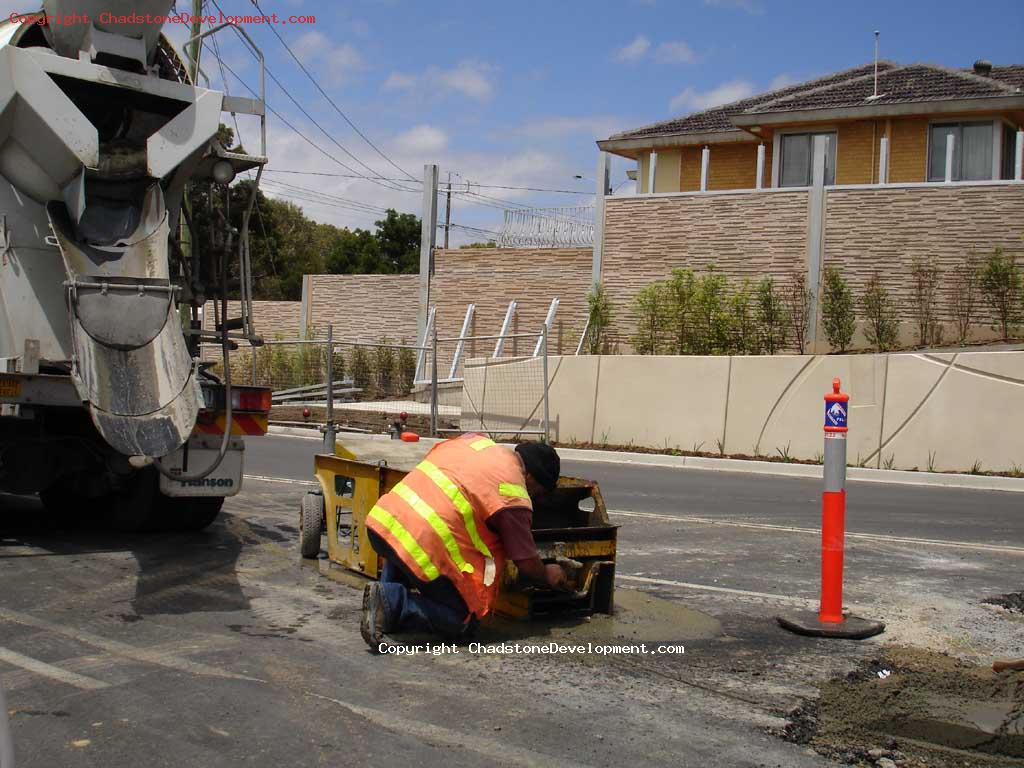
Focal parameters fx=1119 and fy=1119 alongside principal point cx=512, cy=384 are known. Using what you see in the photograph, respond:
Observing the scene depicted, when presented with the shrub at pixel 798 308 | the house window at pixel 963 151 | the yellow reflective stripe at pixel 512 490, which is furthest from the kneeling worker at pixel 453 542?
the house window at pixel 963 151

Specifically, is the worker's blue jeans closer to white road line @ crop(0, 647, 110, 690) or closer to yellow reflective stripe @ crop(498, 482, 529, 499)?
yellow reflective stripe @ crop(498, 482, 529, 499)

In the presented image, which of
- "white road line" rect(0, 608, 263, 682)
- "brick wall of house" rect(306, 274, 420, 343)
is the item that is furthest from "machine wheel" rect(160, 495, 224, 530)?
"brick wall of house" rect(306, 274, 420, 343)

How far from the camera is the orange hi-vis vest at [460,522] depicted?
216 inches

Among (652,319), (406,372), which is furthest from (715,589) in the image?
(406,372)

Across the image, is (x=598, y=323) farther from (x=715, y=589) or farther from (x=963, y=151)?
(x=715, y=589)

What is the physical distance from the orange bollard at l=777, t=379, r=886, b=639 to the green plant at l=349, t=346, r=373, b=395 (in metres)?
19.8

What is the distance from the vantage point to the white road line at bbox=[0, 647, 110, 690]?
4879mm

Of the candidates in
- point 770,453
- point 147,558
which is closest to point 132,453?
point 147,558

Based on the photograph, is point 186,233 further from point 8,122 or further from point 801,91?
point 801,91

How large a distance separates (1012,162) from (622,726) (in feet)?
81.0

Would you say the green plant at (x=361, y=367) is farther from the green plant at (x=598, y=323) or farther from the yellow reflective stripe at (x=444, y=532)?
the yellow reflective stripe at (x=444, y=532)

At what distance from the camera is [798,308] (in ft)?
72.3

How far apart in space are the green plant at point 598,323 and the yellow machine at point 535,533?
16.5 m

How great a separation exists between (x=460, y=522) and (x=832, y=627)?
7.02ft
